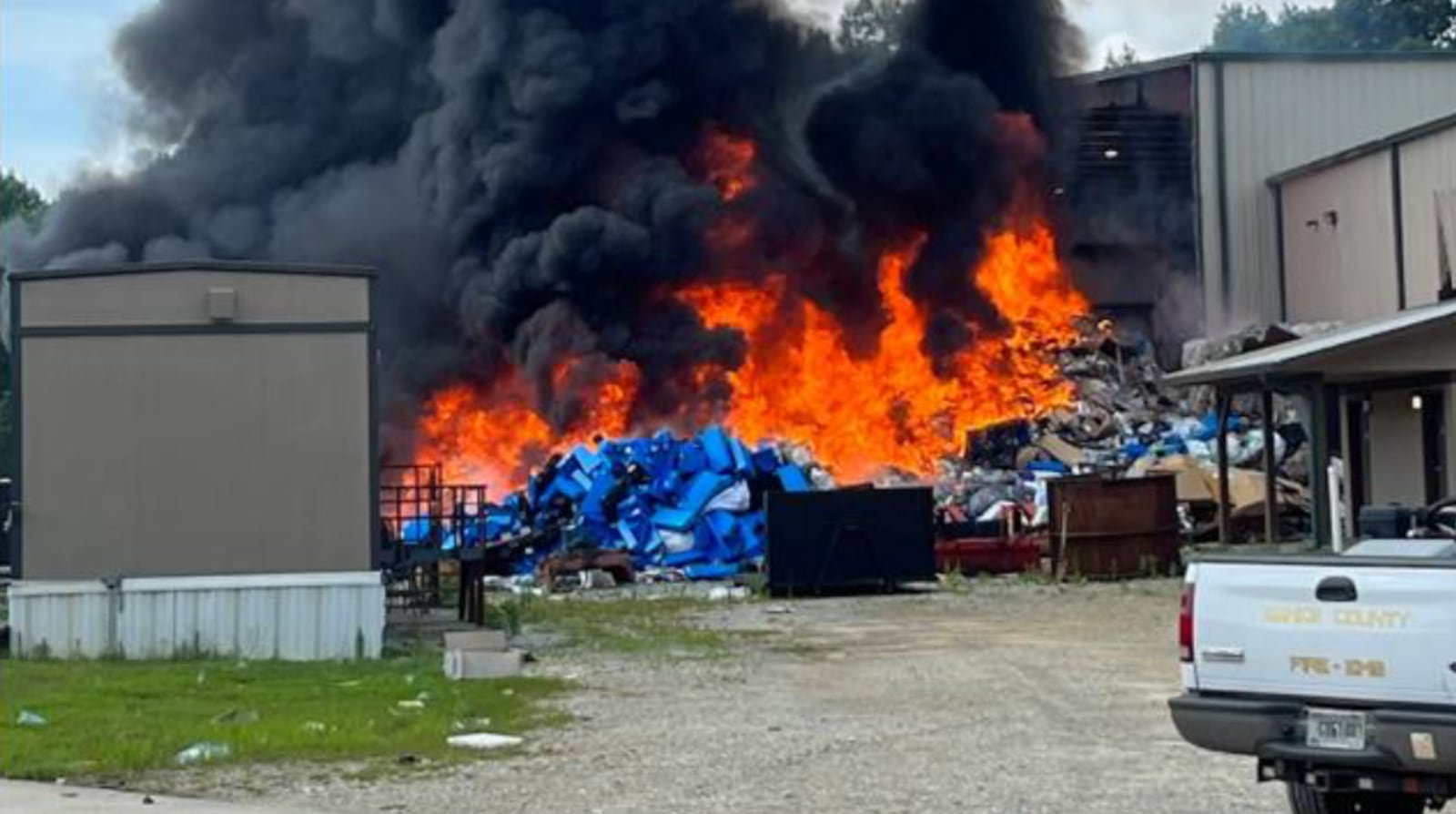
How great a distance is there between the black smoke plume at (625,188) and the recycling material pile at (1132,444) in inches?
108

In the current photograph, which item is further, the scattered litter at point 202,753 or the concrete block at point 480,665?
the concrete block at point 480,665

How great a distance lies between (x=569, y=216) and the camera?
124 ft

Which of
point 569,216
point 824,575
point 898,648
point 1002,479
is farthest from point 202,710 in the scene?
point 569,216

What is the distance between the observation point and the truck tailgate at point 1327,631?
7.77 m

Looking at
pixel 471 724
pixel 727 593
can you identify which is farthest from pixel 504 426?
pixel 471 724

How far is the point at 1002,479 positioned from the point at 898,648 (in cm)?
1568

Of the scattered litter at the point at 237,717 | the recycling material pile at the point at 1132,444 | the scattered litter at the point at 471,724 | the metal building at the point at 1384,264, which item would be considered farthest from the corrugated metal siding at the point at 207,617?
the recycling material pile at the point at 1132,444

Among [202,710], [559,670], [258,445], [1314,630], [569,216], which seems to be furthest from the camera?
[569,216]

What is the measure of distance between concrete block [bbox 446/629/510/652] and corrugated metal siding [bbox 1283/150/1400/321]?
19.6 metres

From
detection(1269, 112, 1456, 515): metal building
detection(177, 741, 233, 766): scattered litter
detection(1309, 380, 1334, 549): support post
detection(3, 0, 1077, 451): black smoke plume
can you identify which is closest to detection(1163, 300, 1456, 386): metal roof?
detection(1309, 380, 1334, 549): support post

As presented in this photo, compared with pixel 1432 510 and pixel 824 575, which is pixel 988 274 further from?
pixel 1432 510

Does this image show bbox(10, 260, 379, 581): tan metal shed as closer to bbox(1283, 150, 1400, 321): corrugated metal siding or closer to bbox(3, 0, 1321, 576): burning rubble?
bbox(3, 0, 1321, 576): burning rubble

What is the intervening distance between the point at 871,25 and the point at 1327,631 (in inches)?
1384

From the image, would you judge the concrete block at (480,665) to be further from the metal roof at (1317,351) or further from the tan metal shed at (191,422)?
the metal roof at (1317,351)
